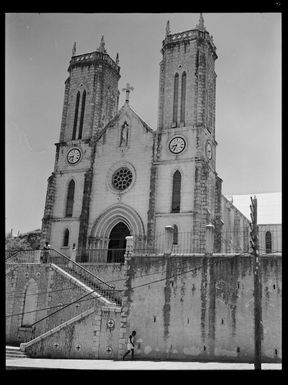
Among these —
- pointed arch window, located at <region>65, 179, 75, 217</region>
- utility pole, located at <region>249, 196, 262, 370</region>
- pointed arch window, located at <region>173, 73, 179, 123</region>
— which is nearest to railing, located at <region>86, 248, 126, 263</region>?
pointed arch window, located at <region>65, 179, 75, 217</region>

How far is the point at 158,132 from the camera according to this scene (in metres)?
31.2

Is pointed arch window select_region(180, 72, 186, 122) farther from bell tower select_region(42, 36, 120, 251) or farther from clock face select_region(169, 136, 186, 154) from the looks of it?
bell tower select_region(42, 36, 120, 251)

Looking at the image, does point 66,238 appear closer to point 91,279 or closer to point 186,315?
point 91,279

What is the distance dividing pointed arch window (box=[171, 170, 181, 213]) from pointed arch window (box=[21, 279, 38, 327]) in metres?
10.1

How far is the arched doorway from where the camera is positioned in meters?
30.0

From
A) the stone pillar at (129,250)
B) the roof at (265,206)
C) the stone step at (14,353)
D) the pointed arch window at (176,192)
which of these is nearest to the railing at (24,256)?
the stone step at (14,353)

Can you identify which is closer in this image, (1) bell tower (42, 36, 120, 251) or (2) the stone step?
(2) the stone step

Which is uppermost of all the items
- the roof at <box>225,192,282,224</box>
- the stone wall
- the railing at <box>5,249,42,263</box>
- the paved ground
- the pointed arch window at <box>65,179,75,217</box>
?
the roof at <box>225,192,282,224</box>

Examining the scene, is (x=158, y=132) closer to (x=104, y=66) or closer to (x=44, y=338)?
(x=104, y=66)

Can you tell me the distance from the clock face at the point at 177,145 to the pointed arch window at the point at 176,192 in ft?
5.09

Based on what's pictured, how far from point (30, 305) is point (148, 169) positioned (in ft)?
39.4

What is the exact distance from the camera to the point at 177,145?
3041 cm

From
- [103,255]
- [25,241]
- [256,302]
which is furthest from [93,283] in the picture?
[25,241]

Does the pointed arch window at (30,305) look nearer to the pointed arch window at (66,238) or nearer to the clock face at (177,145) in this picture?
the pointed arch window at (66,238)
